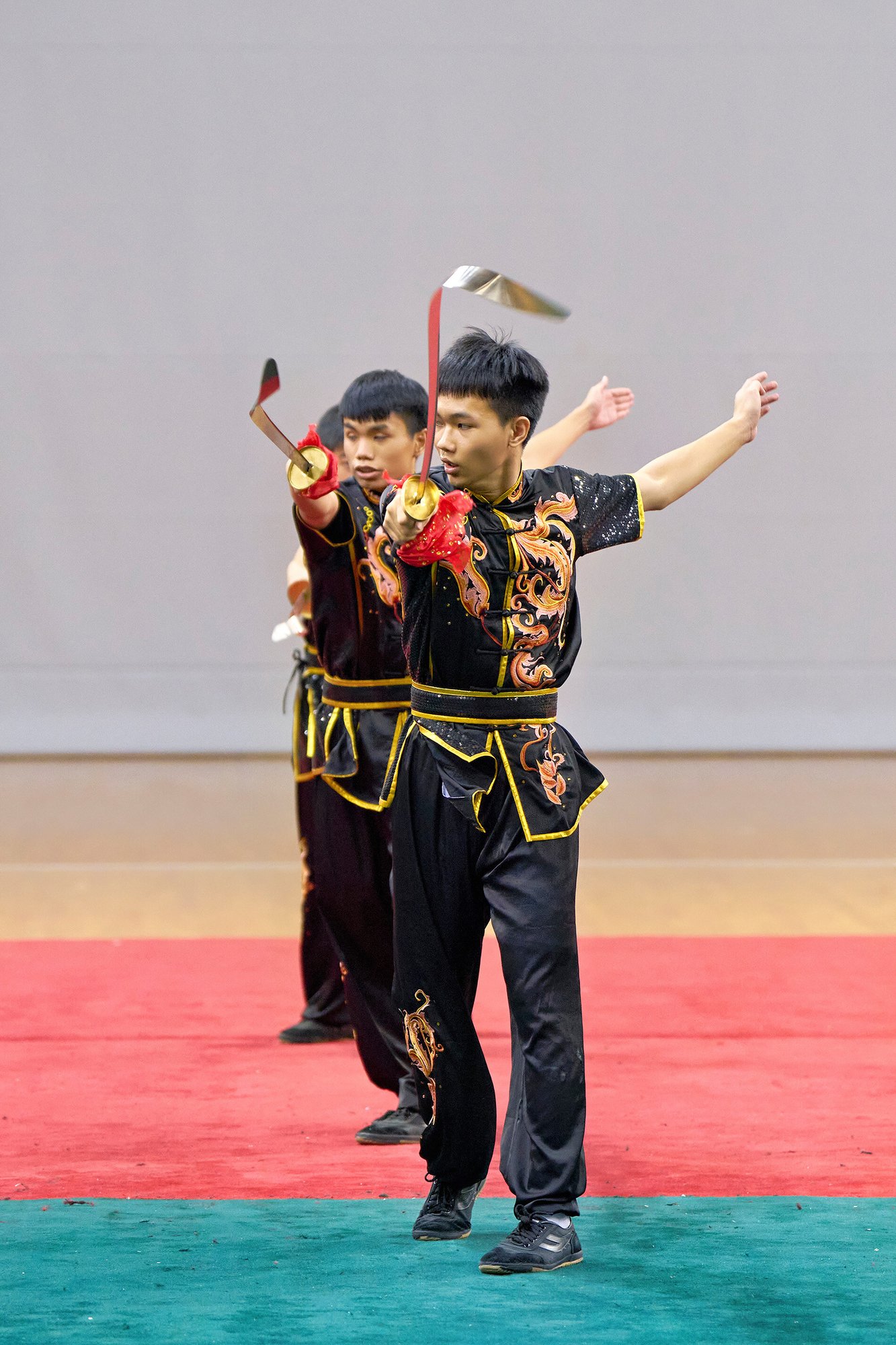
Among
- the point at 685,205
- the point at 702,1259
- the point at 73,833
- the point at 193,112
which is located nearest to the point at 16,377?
the point at 193,112

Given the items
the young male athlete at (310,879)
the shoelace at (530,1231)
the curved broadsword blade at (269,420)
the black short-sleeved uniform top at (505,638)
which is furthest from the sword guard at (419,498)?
the young male athlete at (310,879)

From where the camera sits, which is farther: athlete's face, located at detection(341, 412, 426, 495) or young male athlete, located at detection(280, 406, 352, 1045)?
young male athlete, located at detection(280, 406, 352, 1045)

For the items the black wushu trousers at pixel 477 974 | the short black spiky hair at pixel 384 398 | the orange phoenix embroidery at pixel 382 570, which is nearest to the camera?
the black wushu trousers at pixel 477 974

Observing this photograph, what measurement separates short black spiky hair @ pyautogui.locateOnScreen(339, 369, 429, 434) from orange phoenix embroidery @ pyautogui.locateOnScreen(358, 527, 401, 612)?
0.21m

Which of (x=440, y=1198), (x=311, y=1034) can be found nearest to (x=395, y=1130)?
(x=440, y=1198)

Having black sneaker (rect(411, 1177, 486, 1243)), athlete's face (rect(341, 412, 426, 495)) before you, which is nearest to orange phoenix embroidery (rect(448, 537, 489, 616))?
athlete's face (rect(341, 412, 426, 495))

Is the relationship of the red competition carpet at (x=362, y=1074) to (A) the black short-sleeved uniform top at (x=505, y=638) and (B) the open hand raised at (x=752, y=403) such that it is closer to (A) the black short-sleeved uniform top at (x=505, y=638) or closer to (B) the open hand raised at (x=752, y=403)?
(A) the black short-sleeved uniform top at (x=505, y=638)

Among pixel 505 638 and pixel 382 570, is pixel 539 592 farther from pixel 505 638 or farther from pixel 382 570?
pixel 382 570

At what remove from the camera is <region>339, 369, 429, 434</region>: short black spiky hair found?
8.84ft

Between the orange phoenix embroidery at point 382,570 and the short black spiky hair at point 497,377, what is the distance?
1.39ft

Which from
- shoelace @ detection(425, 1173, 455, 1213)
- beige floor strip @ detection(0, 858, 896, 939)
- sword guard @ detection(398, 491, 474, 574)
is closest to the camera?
sword guard @ detection(398, 491, 474, 574)

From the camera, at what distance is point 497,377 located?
2090mm

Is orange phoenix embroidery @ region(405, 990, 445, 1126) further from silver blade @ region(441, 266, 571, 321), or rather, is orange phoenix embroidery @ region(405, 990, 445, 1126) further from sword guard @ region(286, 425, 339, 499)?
silver blade @ region(441, 266, 571, 321)

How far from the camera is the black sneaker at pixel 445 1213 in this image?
2.14 meters
